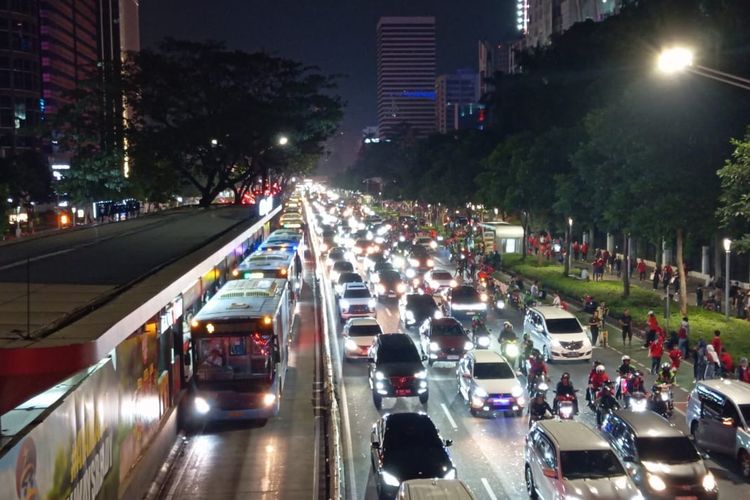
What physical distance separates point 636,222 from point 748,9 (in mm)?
8778

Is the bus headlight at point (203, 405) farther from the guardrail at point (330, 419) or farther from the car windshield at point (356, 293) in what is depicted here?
the car windshield at point (356, 293)

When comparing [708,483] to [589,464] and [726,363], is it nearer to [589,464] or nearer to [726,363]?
[589,464]

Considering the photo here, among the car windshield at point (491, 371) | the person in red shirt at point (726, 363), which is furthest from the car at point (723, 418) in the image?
the car windshield at point (491, 371)

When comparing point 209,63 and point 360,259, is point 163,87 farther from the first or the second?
point 360,259

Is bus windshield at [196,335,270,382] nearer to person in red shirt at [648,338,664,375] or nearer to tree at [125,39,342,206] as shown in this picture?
person in red shirt at [648,338,664,375]

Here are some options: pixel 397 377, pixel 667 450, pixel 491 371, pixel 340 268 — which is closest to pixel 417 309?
pixel 397 377

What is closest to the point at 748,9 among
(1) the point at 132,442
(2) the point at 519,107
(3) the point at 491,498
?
(3) the point at 491,498

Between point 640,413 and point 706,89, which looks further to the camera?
point 706,89

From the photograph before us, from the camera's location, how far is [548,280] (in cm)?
4666

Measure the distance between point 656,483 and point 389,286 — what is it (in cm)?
2805

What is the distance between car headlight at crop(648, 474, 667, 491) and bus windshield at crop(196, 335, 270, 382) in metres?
8.80

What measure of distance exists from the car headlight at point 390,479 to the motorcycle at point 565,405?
21.1 ft

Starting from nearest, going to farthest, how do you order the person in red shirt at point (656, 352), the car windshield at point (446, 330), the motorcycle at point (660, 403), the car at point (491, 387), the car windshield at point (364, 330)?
the motorcycle at point (660, 403), the car at point (491, 387), the person in red shirt at point (656, 352), the car windshield at point (446, 330), the car windshield at point (364, 330)

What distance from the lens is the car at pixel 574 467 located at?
13.8 meters
